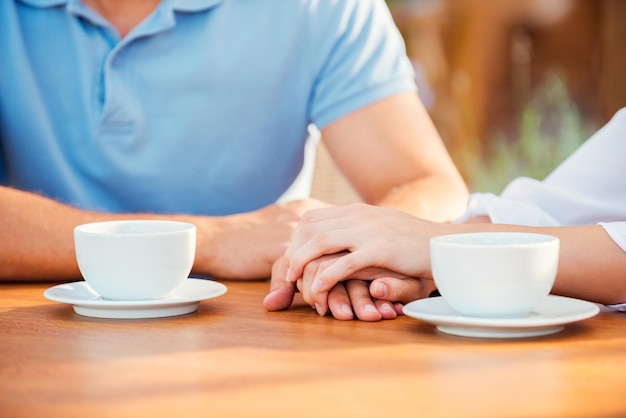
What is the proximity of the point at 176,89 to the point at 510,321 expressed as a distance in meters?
1.07

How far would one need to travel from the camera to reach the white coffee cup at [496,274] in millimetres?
865

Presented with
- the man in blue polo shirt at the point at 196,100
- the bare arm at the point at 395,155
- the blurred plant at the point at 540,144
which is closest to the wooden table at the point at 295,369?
the bare arm at the point at 395,155

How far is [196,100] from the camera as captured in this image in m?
1.80

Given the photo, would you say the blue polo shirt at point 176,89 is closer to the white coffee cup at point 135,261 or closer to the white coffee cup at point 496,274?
the white coffee cup at point 135,261

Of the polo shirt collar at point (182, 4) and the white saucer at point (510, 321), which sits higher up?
the polo shirt collar at point (182, 4)

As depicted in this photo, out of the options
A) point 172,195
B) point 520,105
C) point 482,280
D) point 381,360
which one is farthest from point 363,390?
point 520,105

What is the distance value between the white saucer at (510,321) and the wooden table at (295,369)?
13 millimetres

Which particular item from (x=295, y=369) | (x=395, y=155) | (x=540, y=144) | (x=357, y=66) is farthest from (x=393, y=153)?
(x=540, y=144)

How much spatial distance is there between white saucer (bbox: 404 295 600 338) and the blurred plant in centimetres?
270

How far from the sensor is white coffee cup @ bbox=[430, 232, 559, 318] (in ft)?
2.84

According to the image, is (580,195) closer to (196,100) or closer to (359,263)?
(359,263)

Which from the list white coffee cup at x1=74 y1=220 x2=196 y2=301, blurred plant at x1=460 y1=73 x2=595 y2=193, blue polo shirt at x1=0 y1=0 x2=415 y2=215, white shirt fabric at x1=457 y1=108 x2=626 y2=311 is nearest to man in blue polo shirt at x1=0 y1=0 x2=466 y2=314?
blue polo shirt at x1=0 y1=0 x2=415 y2=215

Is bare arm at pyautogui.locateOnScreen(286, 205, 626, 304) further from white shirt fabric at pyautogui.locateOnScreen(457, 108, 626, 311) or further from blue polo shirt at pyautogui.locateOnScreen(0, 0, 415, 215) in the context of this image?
blue polo shirt at pyautogui.locateOnScreen(0, 0, 415, 215)

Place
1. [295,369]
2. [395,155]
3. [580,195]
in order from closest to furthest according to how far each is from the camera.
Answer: [295,369] < [580,195] < [395,155]
